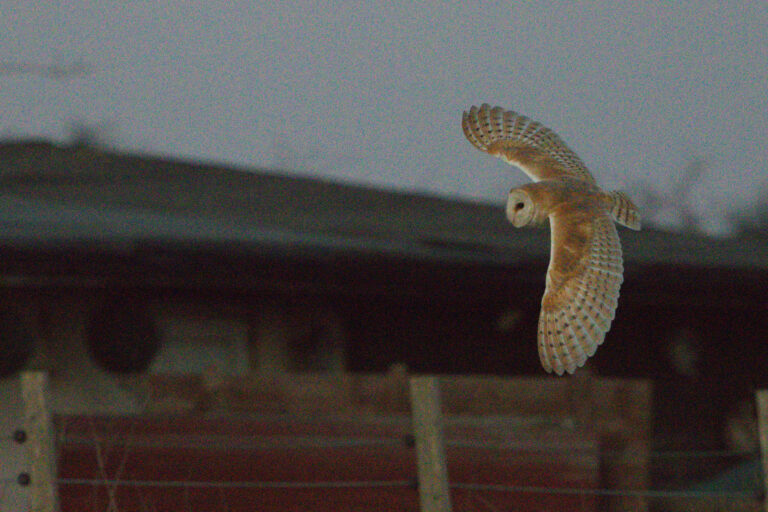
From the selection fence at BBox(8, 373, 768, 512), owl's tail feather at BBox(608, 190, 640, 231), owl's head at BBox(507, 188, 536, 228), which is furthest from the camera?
fence at BBox(8, 373, 768, 512)

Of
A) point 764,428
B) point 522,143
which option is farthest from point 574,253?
point 764,428

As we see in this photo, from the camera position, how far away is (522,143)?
4.25ft

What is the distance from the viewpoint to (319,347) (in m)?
5.50

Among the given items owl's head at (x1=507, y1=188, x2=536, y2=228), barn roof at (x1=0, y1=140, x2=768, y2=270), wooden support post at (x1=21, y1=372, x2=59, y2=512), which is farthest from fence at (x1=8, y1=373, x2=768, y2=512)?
owl's head at (x1=507, y1=188, x2=536, y2=228)

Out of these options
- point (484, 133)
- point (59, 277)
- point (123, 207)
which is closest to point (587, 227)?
point (484, 133)

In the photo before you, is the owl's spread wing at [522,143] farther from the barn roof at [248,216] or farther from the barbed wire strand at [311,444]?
the barn roof at [248,216]

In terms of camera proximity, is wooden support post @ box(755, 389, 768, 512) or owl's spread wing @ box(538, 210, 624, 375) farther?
wooden support post @ box(755, 389, 768, 512)

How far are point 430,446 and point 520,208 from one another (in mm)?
2461

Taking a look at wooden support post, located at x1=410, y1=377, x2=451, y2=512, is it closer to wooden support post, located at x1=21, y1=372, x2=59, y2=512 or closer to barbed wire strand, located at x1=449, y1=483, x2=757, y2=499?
barbed wire strand, located at x1=449, y1=483, x2=757, y2=499

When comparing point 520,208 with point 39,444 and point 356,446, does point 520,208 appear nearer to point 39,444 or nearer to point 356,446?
point 39,444

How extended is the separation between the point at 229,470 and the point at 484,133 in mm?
3085

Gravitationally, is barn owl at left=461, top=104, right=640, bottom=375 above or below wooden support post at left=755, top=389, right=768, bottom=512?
below

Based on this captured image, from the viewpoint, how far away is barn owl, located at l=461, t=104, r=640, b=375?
2.87 feet

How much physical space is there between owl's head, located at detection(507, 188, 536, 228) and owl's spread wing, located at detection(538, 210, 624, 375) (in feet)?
0.12
